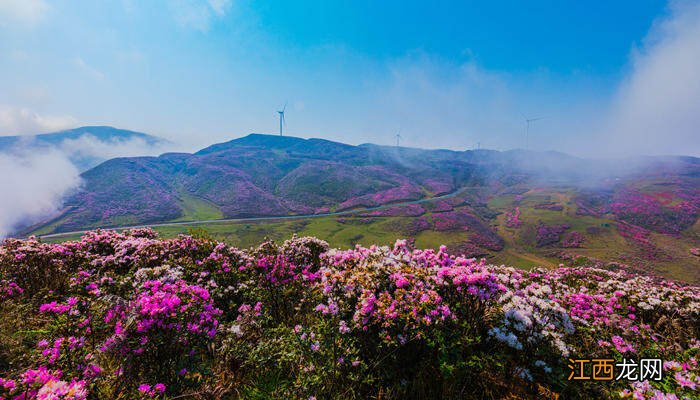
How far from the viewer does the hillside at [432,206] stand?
65938 mm

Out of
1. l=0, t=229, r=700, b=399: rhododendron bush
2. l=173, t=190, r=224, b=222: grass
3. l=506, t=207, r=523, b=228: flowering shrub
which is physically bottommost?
l=506, t=207, r=523, b=228: flowering shrub

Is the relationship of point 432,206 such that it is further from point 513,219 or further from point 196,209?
point 196,209

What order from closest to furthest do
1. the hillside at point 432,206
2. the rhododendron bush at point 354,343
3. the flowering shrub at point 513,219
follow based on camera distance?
the rhododendron bush at point 354,343 < the hillside at point 432,206 < the flowering shrub at point 513,219

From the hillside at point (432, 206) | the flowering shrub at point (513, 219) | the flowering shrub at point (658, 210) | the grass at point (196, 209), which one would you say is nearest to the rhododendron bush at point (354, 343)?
the hillside at point (432, 206)

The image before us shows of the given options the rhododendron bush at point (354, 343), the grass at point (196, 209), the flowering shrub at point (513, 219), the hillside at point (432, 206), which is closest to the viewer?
the rhododendron bush at point (354, 343)

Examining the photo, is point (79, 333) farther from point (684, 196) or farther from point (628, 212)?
point (684, 196)

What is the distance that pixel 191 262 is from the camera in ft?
30.0

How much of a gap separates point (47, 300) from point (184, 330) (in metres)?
6.19

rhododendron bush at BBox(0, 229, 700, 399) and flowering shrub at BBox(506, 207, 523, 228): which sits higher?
rhododendron bush at BBox(0, 229, 700, 399)

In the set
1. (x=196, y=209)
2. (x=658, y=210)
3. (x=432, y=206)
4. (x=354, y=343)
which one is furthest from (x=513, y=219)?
(x=196, y=209)

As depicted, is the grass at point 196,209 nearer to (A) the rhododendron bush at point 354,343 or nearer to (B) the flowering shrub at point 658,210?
(A) the rhododendron bush at point 354,343

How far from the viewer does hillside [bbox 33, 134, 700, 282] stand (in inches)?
2596

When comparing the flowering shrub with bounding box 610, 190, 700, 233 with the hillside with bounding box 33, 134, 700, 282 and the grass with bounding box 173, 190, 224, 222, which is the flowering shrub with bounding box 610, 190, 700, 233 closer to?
the hillside with bounding box 33, 134, 700, 282

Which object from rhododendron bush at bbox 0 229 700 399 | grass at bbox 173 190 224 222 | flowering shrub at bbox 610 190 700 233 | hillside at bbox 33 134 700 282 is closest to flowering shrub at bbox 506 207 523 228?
hillside at bbox 33 134 700 282
